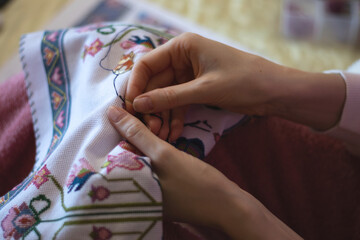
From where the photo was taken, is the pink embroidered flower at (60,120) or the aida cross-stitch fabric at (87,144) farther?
the pink embroidered flower at (60,120)

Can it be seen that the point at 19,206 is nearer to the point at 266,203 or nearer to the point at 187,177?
the point at 187,177

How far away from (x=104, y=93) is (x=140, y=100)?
0.05 m

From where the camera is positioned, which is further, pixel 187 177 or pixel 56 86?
pixel 56 86

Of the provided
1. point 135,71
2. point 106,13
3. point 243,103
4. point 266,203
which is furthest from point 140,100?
point 106,13

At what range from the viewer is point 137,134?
363 mm

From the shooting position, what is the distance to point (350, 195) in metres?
0.47

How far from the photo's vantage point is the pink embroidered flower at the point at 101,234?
318 millimetres

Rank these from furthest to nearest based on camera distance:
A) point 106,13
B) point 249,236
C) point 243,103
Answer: point 106,13
point 243,103
point 249,236

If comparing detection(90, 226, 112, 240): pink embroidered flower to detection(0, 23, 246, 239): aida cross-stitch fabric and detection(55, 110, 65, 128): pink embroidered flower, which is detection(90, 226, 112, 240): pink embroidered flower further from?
detection(55, 110, 65, 128): pink embroidered flower

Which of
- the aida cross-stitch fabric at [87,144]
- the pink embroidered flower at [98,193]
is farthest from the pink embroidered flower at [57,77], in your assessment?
the pink embroidered flower at [98,193]

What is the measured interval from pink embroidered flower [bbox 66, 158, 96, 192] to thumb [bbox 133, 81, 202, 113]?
9 centimetres

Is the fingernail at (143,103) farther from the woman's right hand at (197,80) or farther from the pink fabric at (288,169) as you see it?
the pink fabric at (288,169)

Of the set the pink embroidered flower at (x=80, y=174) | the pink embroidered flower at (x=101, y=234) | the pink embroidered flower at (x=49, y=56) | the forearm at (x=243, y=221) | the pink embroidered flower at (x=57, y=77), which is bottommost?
the forearm at (x=243, y=221)

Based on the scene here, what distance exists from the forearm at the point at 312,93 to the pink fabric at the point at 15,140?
37 centimetres
